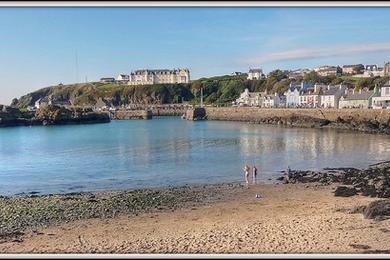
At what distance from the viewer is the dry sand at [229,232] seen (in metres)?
9.65

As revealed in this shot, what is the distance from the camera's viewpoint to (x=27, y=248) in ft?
33.4

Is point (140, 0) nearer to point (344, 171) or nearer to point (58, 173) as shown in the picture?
point (344, 171)

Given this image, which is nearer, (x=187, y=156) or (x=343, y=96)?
(x=187, y=156)

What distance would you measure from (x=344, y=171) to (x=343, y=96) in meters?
45.0

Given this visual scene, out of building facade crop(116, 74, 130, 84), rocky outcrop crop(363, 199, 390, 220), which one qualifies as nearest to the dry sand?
rocky outcrop crop(363, 199, 390, 220)

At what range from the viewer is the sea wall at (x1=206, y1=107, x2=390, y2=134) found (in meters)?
44.1

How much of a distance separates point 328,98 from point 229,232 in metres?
58.0

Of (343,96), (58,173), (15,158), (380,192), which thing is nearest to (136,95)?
(343,96)

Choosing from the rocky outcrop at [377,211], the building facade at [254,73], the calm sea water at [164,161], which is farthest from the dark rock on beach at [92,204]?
the building facade at [254,73]

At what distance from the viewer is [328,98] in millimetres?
65438

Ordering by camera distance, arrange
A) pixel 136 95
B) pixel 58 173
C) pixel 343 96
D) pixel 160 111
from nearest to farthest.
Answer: pixel 58 173 → pixel 343 96 → pixel 160 111 → pixel 136 95

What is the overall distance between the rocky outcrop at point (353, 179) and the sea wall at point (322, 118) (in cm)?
2139

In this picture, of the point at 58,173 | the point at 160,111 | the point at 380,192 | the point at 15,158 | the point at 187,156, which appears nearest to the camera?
the point at 380,192

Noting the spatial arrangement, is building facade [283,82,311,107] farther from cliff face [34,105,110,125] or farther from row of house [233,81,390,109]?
cliff face [34,105,110,125]
